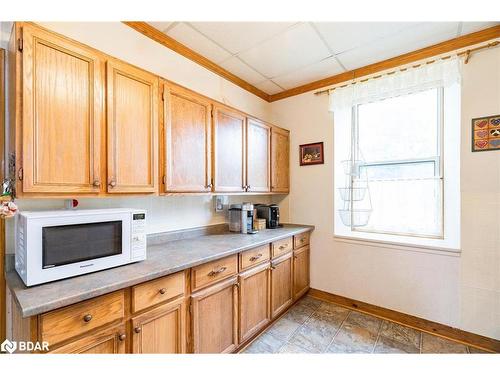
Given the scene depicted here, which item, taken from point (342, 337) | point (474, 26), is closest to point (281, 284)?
point (342, 337)

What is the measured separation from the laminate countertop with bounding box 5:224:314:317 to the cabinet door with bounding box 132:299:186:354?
0.23 m

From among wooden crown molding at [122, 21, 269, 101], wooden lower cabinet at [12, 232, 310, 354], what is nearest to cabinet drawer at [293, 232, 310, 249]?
wooden lower cabinet at [12, 232, 310, 354]

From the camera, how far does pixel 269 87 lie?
3.04 metres

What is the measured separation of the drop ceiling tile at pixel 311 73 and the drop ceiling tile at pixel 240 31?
72 cm

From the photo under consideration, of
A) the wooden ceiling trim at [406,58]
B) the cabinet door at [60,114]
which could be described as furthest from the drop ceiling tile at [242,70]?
the cabinet door at [60,114]

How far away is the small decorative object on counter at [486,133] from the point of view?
1892mm

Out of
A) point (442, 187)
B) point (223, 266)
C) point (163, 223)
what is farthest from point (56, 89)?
point (442, 187)

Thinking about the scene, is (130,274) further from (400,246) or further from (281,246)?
(400,246)

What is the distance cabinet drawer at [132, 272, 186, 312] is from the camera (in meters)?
1.27

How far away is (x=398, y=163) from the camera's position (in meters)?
2.49

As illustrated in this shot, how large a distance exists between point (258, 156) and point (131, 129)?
137 cm

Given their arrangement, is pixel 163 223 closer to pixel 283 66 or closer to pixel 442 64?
pixel 283 66

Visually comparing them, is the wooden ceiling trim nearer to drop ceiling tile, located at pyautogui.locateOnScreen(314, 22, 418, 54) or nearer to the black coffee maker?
drop ceiling tile, located at pyautogui.locateOnScreen(314, 22, 418, 54)

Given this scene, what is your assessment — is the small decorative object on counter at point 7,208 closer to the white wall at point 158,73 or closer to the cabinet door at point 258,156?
the white wall at point 158,73
